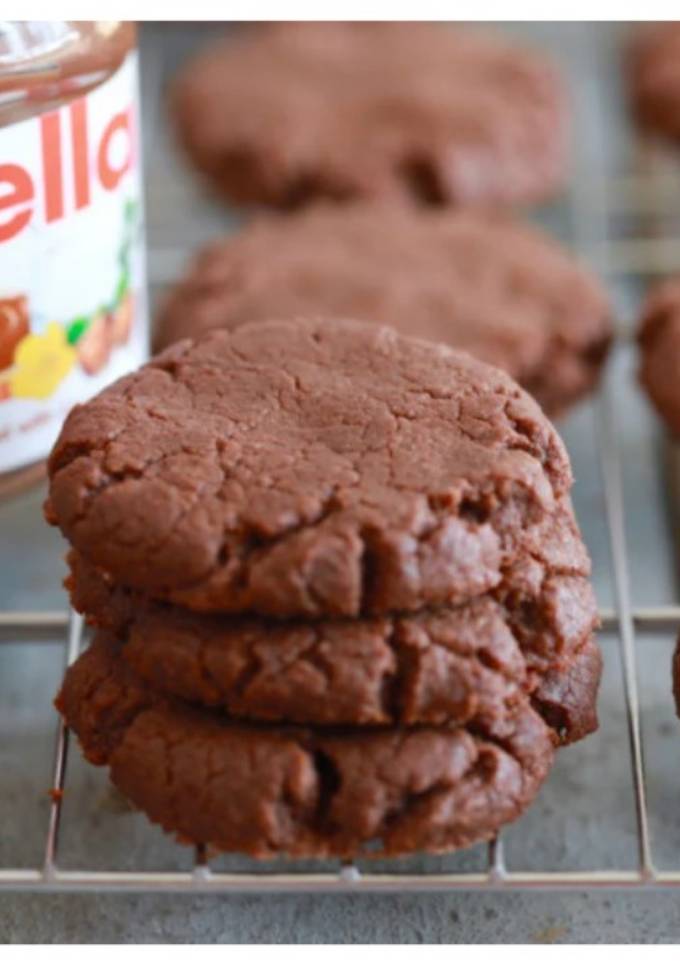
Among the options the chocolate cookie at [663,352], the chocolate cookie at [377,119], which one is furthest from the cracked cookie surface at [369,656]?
the chocolate cookie at [377,119]

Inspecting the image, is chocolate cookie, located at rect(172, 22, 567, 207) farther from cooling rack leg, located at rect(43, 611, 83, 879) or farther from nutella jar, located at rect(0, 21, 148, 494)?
cooling rack leg, located at rect(43, 611, 83, 879)

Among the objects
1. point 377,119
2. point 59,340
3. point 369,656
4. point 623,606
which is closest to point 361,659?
point 369,656

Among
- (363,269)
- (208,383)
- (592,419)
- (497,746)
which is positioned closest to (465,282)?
(363,269)

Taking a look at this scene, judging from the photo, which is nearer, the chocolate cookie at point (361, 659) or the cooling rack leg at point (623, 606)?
the chocolate cookie at point (361, 659)

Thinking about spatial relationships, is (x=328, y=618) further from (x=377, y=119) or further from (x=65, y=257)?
(x=377, y=119)

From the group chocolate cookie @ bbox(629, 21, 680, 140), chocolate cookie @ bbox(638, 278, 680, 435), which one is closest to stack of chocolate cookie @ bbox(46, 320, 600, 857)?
chocolate cookie @ bbox(638, 278, 680, 435)

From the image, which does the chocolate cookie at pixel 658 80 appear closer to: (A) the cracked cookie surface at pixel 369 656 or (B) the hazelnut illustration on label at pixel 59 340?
(B) the hazelnut illustration on label at pixel 59 340
